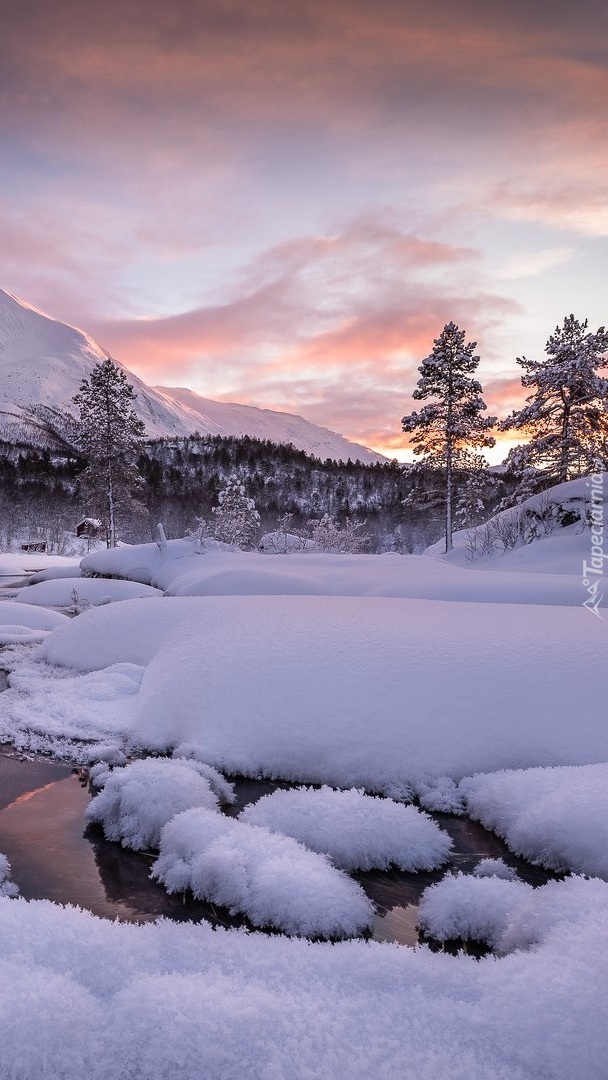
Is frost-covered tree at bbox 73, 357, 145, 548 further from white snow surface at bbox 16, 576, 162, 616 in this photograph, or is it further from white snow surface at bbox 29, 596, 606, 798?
white snow surface at bbox 29, 596, 606, 798

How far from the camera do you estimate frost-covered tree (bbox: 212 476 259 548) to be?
35.4m

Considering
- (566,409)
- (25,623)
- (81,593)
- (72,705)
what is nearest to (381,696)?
(72,705)

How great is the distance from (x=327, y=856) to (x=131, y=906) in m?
1.03

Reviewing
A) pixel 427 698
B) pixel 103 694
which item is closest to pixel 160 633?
pixel 103 694

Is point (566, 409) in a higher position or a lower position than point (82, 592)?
higher

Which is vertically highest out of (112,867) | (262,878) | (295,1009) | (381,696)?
(381,696)

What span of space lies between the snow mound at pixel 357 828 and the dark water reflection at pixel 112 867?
77 millimetres

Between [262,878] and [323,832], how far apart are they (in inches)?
22.3

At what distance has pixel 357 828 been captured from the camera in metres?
3.11

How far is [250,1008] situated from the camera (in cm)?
162

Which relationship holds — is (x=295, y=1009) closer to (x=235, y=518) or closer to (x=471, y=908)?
(x=471, y=908)

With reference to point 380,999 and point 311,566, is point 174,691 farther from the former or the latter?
point 311,566

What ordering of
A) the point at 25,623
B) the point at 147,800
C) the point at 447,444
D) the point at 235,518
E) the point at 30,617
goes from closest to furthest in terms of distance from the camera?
the point at 147,800 → the point at 25,623 → the point at 30,617 → the point at 447,444 → the point at 235,518

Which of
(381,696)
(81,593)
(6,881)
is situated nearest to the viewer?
(6,881)
